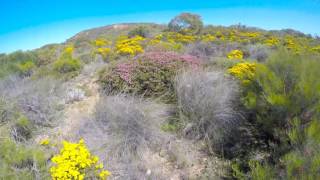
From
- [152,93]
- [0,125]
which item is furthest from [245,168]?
[0,125]

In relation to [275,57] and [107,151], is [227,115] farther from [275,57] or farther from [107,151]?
[107,151]

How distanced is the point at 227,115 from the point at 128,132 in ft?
5.90

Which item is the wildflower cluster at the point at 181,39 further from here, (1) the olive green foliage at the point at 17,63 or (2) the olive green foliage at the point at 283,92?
(2) the olive green foliage at the point at 283,92

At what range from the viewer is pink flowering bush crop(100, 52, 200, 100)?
251 inches

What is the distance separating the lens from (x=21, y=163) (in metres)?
3.94

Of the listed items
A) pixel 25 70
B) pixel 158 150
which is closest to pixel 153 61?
pixel 158 150

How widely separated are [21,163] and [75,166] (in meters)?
1.00

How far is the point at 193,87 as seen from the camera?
17.7 feet

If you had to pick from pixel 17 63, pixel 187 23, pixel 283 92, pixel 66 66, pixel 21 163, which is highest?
pixel 187 23

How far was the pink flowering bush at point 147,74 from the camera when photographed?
636 centimetres

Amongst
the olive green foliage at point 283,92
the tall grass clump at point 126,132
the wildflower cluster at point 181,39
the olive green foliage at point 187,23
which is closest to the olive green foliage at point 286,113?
the olive green foliage at point 283,92

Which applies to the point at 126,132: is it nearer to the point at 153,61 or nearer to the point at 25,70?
the point at 153,61

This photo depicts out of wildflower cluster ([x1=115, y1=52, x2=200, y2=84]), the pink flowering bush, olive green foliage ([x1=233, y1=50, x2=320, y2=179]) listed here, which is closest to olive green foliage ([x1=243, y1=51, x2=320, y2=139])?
olive green foliage ([x1=233, y1=50, x2=320, y2=179])

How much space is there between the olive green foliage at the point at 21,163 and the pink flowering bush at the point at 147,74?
2.47m
